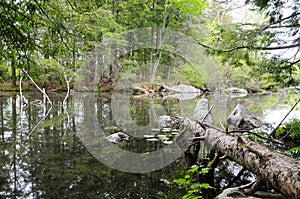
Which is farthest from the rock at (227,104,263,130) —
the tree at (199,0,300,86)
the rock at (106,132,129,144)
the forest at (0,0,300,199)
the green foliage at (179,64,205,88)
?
the green foliage at (179,64,205,88)

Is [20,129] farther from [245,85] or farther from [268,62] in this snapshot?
[245,85]

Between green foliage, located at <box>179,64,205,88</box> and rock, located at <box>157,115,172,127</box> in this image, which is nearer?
rock, located at <box>157,115,172,127</box>

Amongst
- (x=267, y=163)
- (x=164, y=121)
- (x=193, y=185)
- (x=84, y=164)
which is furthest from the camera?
(x=164, y=121)

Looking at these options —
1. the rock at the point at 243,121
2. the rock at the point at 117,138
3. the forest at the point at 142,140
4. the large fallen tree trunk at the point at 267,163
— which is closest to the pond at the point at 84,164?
the forest at the point at 142,140

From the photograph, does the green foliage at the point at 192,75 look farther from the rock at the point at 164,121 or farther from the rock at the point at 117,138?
the rock at the point at 117,138

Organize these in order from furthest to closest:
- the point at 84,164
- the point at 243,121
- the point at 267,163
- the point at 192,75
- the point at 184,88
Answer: the point at 184,88 → the point at 192,75 → the point at 243,121 → the point at 84,164 → the point at 267,163

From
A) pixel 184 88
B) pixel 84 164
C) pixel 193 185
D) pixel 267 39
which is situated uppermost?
pixel 267 39

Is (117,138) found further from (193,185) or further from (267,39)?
(267,39)

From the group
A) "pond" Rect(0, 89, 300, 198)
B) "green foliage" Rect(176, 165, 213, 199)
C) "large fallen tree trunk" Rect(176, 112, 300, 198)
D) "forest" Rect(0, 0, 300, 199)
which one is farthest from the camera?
"pond" Rect(0, 89, 300, 198)

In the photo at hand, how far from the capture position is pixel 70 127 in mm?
5594

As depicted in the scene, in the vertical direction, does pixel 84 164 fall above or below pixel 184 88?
below

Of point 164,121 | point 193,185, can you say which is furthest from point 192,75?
point 193,185

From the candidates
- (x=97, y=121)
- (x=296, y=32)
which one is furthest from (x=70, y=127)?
(x=296, y=32)

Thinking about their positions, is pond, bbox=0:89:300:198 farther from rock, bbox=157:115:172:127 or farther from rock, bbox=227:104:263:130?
rock, bbox=227:104:263:130
